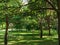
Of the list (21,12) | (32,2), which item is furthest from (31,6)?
(21,12)

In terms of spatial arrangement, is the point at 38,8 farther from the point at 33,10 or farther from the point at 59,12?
the point at 59,12

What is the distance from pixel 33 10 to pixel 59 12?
4.26 feet

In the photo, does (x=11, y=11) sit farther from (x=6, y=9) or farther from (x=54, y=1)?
(x=54, y=1)

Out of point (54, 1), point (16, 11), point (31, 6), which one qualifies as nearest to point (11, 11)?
point (16, 11)

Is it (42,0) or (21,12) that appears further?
(21,12)

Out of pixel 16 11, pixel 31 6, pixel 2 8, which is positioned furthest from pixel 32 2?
pixel 2 8

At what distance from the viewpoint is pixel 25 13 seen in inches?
304

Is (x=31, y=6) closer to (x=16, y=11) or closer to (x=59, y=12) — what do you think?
(x=16, y=11)

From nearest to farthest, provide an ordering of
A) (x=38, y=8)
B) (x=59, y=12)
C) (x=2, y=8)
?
(x=59, y=12), (x=38, y=8), (x=2, y=8)

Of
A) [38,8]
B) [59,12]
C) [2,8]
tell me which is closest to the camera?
[59,12]

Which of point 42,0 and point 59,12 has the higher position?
point 42,0

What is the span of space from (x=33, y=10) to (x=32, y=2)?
282 millimetres

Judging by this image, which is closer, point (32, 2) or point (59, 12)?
point (59, 12)

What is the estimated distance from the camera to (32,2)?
24.3 ft
